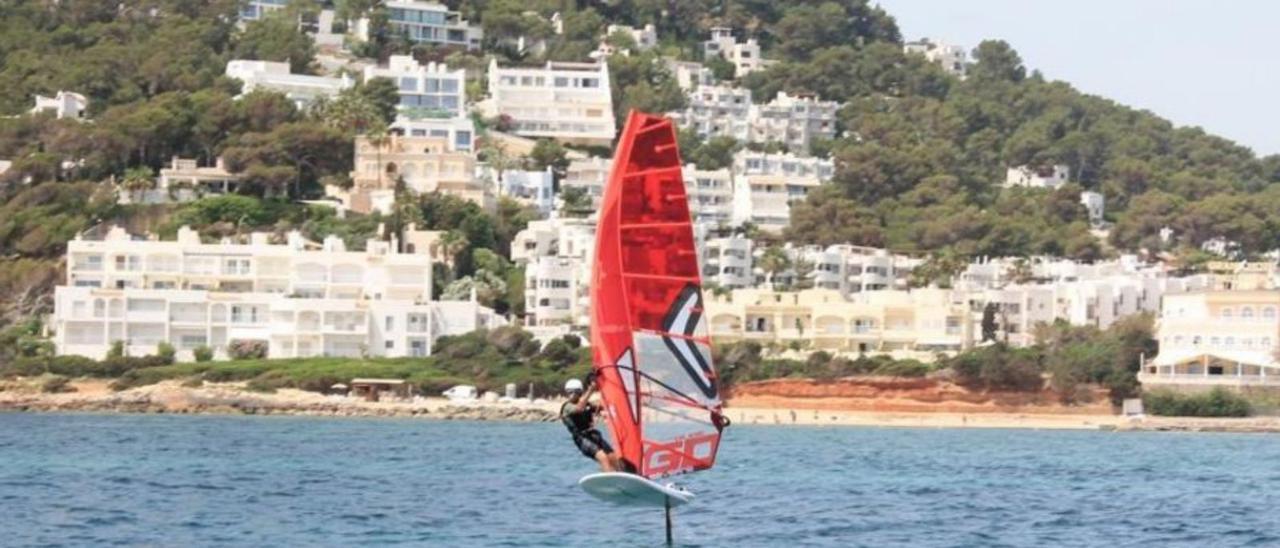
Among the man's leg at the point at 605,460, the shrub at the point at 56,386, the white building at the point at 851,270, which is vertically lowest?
the man's leg at the point at 605,460

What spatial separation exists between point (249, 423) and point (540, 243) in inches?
1548

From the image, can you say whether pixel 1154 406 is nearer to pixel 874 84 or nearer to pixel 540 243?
pixel 540 243

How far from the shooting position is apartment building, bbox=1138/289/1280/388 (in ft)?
382

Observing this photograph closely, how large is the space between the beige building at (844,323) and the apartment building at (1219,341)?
8.57m

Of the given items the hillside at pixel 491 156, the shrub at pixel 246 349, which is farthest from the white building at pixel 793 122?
the shrub at pixel 246 349

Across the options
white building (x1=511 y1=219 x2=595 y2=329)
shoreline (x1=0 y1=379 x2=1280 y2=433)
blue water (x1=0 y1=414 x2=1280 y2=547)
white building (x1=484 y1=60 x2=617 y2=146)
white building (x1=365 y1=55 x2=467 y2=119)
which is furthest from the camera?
white building (x1=484 y1=60 x2=617 y2=146)

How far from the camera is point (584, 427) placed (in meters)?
37.1

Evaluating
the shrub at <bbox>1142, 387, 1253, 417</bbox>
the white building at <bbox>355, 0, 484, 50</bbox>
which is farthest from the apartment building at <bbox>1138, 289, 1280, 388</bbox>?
the white building at <bbox>355, 0, 484, 50</bbox>

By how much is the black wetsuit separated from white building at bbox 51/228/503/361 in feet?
245

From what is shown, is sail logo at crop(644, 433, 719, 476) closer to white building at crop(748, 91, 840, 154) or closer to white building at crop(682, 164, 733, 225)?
white building at crop(682, 164, 733, 225)

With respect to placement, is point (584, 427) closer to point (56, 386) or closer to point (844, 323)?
point (56, 386)

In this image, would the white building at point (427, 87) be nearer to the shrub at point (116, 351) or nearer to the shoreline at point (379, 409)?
the shrub at point (116, 351)

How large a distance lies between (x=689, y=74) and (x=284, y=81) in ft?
132

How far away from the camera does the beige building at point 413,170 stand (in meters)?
134
